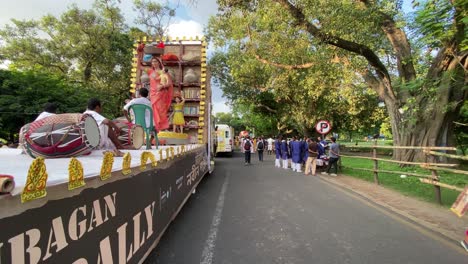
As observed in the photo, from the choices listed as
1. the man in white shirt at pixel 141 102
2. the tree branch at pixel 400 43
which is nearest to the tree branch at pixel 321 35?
the tree branch at pixel 400 43

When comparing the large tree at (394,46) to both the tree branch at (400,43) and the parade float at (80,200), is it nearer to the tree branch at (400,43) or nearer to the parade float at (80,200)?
the tree branch at (400,43)

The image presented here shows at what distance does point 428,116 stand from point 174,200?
1196cm

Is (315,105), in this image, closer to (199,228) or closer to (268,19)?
(268,19)

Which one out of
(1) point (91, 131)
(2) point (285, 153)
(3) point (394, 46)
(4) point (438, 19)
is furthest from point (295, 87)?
(1) point (91, 131)

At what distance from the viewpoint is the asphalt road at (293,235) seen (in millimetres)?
4520

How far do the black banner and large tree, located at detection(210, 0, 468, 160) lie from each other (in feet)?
22.6

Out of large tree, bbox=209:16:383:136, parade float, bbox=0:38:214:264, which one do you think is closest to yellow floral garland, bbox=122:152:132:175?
parade float, bbox=0:38:214:264

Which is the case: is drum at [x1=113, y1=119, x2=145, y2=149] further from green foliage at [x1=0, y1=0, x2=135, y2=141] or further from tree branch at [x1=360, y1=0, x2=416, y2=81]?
green foliage at [x1=0, y1=0, x2=135, y2=141]

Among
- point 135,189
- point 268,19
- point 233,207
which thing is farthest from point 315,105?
point 135,189

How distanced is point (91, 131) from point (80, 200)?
2.40 meters

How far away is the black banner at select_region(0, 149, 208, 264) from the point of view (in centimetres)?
169

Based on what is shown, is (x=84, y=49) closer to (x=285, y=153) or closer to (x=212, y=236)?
(x=285, y=153)

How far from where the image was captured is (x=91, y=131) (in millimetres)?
4480

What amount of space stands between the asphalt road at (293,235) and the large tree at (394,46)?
4413 mm
